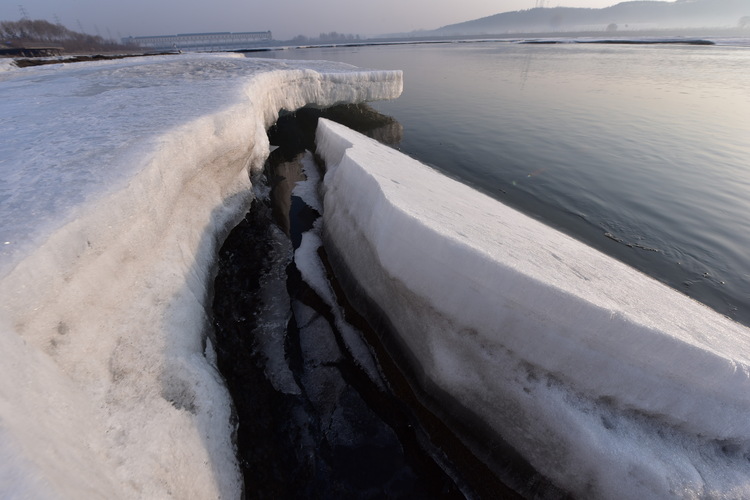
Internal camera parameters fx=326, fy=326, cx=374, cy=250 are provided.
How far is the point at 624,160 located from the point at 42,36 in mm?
95217

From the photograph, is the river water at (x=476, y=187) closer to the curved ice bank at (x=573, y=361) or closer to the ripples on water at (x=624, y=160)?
the ripples on water at (x=624, y=160)

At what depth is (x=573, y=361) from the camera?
2324 millimetres

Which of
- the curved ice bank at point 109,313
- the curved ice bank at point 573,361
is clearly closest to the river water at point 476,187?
the curved ice bank at point 573,361

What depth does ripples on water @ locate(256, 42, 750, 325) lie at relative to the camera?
17.8 feet

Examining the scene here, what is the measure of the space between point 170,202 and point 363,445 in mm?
3039

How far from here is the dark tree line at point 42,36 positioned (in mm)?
54062

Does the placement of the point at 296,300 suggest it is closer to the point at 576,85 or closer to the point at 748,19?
the point at 576,85

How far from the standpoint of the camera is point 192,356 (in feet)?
8.43

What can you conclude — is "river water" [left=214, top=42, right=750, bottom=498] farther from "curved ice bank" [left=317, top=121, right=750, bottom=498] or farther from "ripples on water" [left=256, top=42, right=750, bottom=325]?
"curved ice bank" [left=317, top=121, right=750, bottom=498]

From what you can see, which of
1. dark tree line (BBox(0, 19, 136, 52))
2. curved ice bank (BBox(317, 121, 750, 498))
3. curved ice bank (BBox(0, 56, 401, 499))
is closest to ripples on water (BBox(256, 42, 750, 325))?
curved ice bank (BBox(317, 121, 750, 498))

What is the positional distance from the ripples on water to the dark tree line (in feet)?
232

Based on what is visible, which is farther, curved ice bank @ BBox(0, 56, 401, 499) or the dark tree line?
the dark tree line

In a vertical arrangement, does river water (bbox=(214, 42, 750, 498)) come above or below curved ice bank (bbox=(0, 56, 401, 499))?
below

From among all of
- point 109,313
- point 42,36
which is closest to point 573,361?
point 109,313
